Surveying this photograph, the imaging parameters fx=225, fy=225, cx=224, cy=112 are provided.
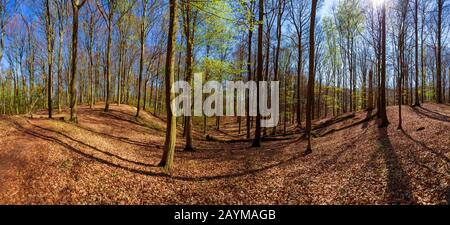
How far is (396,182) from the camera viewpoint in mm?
5902

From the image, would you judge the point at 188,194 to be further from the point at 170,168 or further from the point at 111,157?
the point at 111,157

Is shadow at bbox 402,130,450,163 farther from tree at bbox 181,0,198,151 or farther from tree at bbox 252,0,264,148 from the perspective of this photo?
tree at bbox 181,0,198,151

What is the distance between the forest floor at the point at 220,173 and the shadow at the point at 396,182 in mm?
20

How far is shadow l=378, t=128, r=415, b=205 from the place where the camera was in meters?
5.10

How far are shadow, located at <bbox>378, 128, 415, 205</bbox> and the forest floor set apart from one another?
2cm

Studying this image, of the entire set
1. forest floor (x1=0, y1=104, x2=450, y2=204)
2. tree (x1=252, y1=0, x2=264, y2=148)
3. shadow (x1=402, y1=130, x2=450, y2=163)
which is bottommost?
forest floor (x1=0, y1=104, x2=450, y2=204)

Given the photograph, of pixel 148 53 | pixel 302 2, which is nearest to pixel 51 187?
pixel 302 2

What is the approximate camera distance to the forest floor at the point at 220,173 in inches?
219

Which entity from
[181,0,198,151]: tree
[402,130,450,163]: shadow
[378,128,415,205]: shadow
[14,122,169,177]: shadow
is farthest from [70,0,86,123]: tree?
[402,130,450,163]: shadow

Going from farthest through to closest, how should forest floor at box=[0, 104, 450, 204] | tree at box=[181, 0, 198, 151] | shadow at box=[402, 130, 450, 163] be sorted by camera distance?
1. tree at box=[181, 0, 198, 151]
2. shadow at box=[402, 130, 450, 163]
3. forest floor at box=[0, 104, 450, 204]
